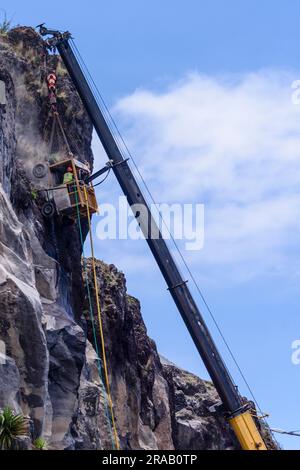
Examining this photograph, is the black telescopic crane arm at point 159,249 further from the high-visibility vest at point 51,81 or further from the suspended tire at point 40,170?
the suspended tire at point 40,170

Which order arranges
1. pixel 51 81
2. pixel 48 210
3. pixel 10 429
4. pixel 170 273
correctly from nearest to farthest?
pixel 10 429 < pixel 170 273 < pixel 48 210 < pixel 51 81

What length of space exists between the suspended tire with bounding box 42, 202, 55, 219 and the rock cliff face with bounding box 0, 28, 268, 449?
372 mm

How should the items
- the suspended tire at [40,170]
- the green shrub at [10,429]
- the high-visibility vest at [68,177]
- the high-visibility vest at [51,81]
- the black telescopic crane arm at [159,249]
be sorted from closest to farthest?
the green shrub at [10,429]
the black telescopic crane arm at [159,249]
the high-visibility vest at [68,177]
the suspended tire at [40,170]
the high-visibility vest at [51,81]

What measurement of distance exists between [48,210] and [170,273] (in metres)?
7.08

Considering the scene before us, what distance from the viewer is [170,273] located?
4409cm

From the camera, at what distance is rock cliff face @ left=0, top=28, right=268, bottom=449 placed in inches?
1379

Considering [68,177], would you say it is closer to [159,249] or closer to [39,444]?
[159,249]

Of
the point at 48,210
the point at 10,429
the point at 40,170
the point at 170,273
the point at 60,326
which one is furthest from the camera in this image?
the point at 40,170

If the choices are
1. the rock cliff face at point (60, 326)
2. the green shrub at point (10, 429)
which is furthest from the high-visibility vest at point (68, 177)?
the green shrub at point (10, 429)

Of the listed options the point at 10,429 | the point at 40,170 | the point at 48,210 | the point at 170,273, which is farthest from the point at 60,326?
the point at 10,429

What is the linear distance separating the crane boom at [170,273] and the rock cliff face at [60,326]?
2915 millimetres

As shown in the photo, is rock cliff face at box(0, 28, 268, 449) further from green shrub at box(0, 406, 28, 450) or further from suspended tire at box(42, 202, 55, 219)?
green shrub at box(0, 406, 28, 450)

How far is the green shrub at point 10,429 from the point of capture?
29.5 meters
